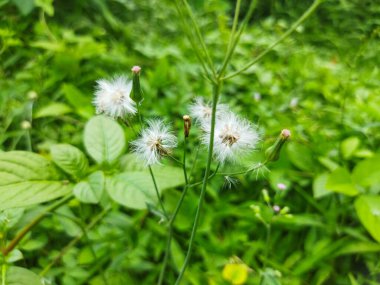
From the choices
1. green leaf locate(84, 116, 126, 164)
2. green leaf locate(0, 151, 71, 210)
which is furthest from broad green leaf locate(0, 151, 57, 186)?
green leaf locate(84, 116, 126, 164)

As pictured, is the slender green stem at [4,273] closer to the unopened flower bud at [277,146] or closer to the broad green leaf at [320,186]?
the unopened flower bud at [277,146]

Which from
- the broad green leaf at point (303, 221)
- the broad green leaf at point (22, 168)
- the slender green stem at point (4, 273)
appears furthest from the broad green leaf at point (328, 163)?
the slender green stem at point (4, 273)

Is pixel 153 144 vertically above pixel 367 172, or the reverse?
pixel 153 144

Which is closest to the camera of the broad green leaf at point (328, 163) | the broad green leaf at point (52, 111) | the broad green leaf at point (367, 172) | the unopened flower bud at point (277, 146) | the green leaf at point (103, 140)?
the unopened flower bud at point (277, 146)

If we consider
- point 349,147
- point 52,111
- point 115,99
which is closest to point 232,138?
point 115,99

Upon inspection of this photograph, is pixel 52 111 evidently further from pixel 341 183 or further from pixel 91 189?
pixel 341 183

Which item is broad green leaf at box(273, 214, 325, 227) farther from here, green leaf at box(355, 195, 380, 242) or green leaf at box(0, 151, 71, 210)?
green leaf at box(0, 151, 71, 210)

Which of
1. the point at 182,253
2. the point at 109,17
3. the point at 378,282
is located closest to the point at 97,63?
the point at 109,17
